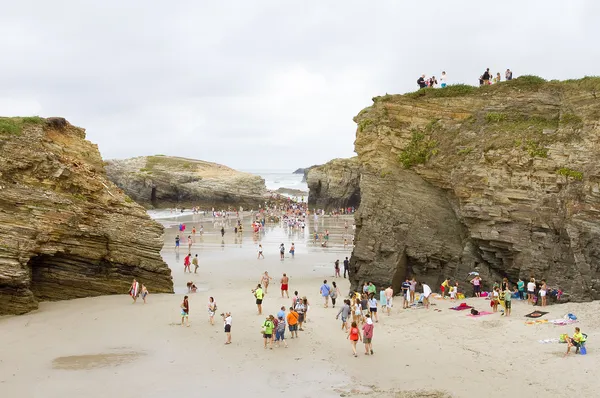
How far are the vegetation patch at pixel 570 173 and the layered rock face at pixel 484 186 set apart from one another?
0.03m

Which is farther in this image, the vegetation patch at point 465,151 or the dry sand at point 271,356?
the vegetation patch at point 465,151

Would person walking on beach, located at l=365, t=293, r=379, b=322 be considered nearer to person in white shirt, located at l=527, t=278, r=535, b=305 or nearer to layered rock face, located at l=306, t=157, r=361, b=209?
person in white shirt, located at l=527, t=278, r=535, b=305

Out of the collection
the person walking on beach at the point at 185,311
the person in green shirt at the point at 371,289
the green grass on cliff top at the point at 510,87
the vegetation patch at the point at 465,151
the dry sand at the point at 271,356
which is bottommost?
the dry sand at the point at 271,356

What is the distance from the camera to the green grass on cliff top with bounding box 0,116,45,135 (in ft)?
69.1

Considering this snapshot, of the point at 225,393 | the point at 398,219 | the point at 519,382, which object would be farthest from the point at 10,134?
the point at 519,382

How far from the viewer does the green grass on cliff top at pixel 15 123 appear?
69.1ft

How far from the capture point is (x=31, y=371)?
14.0m

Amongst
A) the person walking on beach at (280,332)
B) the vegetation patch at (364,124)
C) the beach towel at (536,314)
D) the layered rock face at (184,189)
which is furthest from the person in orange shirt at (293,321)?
the layered rock face at (184,189)

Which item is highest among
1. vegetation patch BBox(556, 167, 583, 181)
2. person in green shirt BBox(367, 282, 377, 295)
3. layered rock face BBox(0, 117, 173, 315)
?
vegetation patch BBox(556, 167, 583, 181)

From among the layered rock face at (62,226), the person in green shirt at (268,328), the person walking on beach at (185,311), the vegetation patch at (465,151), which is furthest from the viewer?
the vegetation patch at (465,151)

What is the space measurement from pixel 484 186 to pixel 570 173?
10.7ft

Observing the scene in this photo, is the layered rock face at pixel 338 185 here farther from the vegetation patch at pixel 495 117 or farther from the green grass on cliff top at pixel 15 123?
the green grass on cliff top at pixel 15 123

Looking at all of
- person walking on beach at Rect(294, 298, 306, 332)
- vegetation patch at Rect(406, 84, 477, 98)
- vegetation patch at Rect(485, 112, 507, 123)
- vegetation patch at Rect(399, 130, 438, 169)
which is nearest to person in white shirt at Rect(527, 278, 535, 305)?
vegetation patch at Rect(399, 130, 438, 169)

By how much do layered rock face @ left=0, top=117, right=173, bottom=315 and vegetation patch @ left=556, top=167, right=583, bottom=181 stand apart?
16.9 m
